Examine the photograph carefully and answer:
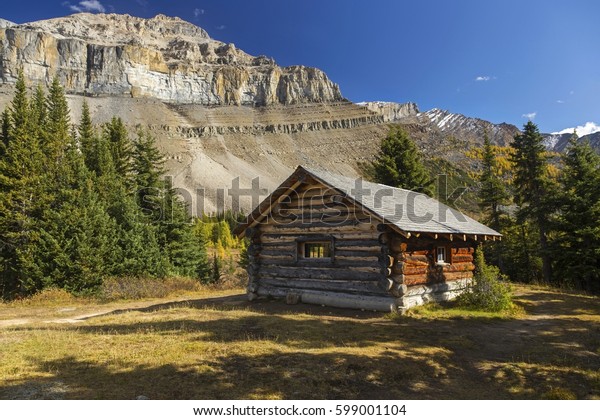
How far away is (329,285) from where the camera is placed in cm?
1529

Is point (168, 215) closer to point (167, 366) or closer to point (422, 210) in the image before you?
point (422, 210)

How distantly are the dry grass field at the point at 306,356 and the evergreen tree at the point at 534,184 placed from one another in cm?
1560

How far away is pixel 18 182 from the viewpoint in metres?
23.5

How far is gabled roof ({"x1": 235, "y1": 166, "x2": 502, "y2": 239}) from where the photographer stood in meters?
13.7

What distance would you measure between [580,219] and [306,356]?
2447 cm

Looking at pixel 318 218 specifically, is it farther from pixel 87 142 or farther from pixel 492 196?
pixel 87 142

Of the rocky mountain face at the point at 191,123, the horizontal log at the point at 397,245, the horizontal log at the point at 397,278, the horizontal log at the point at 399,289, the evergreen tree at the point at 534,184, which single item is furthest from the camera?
the rocky mountain face at the point at 191,123

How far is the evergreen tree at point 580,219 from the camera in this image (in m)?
23.6

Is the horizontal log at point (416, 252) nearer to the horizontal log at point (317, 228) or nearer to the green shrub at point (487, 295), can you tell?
the horizontal log at point (317, 228)

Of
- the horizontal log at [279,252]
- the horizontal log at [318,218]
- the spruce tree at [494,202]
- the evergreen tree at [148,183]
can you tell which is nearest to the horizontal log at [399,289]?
the horizontal log at [318,218]

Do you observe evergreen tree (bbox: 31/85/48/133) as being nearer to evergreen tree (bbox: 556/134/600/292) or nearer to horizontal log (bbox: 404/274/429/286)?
horizontal log (bbox: 404/274/429/286)

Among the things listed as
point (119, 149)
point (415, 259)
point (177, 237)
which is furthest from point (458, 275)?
→ point (119, 149)

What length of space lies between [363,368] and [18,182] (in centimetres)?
2538

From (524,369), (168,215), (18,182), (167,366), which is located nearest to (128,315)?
(167,366)
